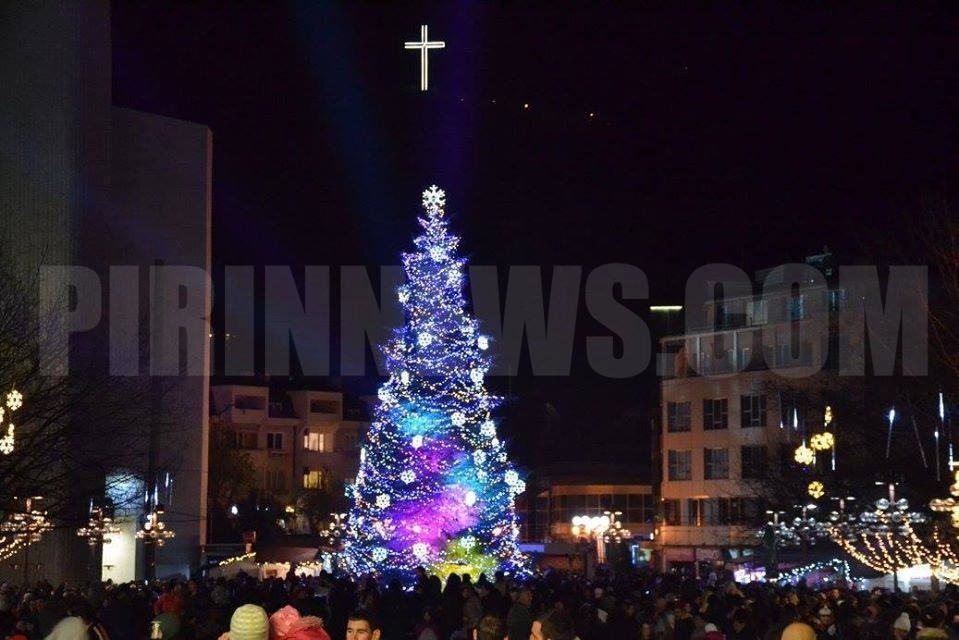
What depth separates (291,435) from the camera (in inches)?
4417

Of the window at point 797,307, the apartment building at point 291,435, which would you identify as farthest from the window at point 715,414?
the apartment building at point 291,435

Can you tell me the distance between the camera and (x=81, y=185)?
50.5 meters

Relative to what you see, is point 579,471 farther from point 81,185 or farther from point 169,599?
point 169,599

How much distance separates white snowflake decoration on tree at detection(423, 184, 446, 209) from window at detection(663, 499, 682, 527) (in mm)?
39080

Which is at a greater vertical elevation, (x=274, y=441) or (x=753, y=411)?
(x=753, y=411)

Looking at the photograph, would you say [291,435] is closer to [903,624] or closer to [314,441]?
[314,441]

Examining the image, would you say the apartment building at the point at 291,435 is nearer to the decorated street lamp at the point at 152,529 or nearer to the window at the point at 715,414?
the window at the point at 715,414

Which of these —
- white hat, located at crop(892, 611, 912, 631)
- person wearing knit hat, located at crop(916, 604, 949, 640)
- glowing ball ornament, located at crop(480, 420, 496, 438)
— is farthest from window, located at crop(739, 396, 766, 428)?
white hat, located at crop(892, 611, 912, 631)

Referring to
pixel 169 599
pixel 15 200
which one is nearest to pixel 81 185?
pixel 15 200

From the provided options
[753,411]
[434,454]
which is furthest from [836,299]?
[434,454]

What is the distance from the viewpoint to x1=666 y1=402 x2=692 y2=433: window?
275ft

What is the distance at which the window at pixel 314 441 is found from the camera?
11325 cm

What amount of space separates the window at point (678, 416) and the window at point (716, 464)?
212 centimetres

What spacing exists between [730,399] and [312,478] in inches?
1581
